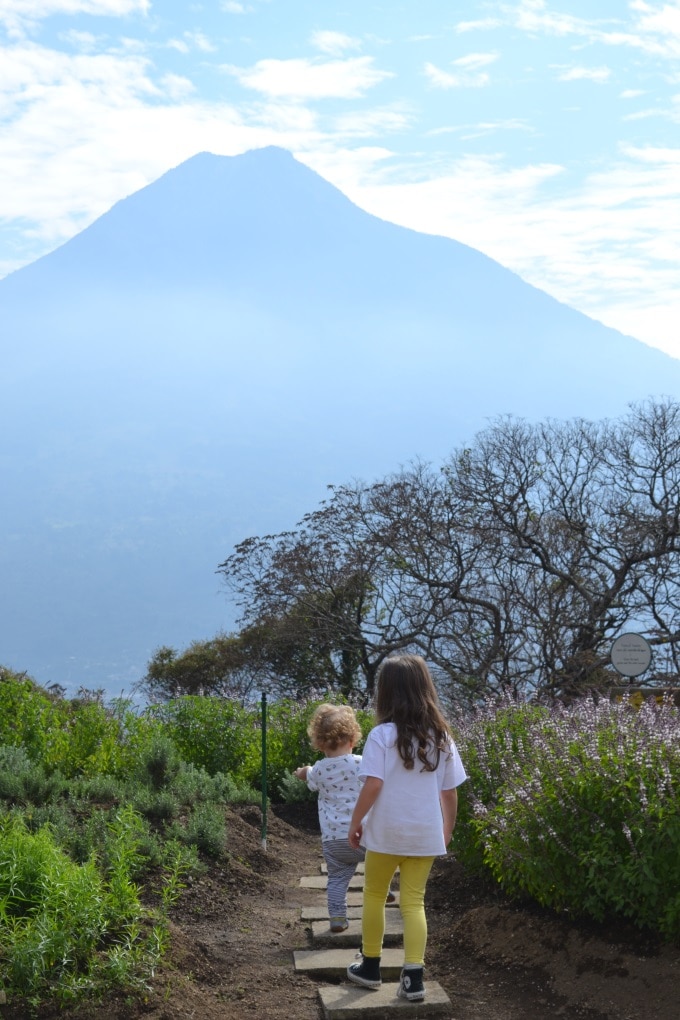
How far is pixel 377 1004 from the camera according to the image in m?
4.81

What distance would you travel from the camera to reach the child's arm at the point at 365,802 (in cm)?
482

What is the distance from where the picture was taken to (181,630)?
137 metres

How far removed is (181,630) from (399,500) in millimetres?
117587

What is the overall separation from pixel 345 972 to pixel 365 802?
1.23 metres

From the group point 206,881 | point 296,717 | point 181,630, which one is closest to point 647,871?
point 206,881

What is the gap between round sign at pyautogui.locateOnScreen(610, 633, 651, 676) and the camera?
52.3 ft

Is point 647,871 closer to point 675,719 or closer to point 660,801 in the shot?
point 660,801

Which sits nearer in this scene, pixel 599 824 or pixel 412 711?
pixel 412 711

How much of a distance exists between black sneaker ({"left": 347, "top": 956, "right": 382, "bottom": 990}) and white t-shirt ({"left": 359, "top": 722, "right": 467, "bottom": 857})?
0.61m

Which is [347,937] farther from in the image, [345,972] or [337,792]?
[337,792]

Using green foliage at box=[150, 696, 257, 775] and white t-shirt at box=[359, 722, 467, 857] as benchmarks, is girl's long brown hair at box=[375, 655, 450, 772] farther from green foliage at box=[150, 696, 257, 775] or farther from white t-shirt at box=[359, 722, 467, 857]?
green foliage at box=[150, 696, 257, 775]

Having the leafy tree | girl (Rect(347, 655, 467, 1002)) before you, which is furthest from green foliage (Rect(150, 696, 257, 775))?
the leafy tree

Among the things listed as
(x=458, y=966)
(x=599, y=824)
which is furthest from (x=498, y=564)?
(x=599, y=824)

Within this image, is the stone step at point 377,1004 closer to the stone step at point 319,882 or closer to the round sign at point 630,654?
the stone step at point 319,882
